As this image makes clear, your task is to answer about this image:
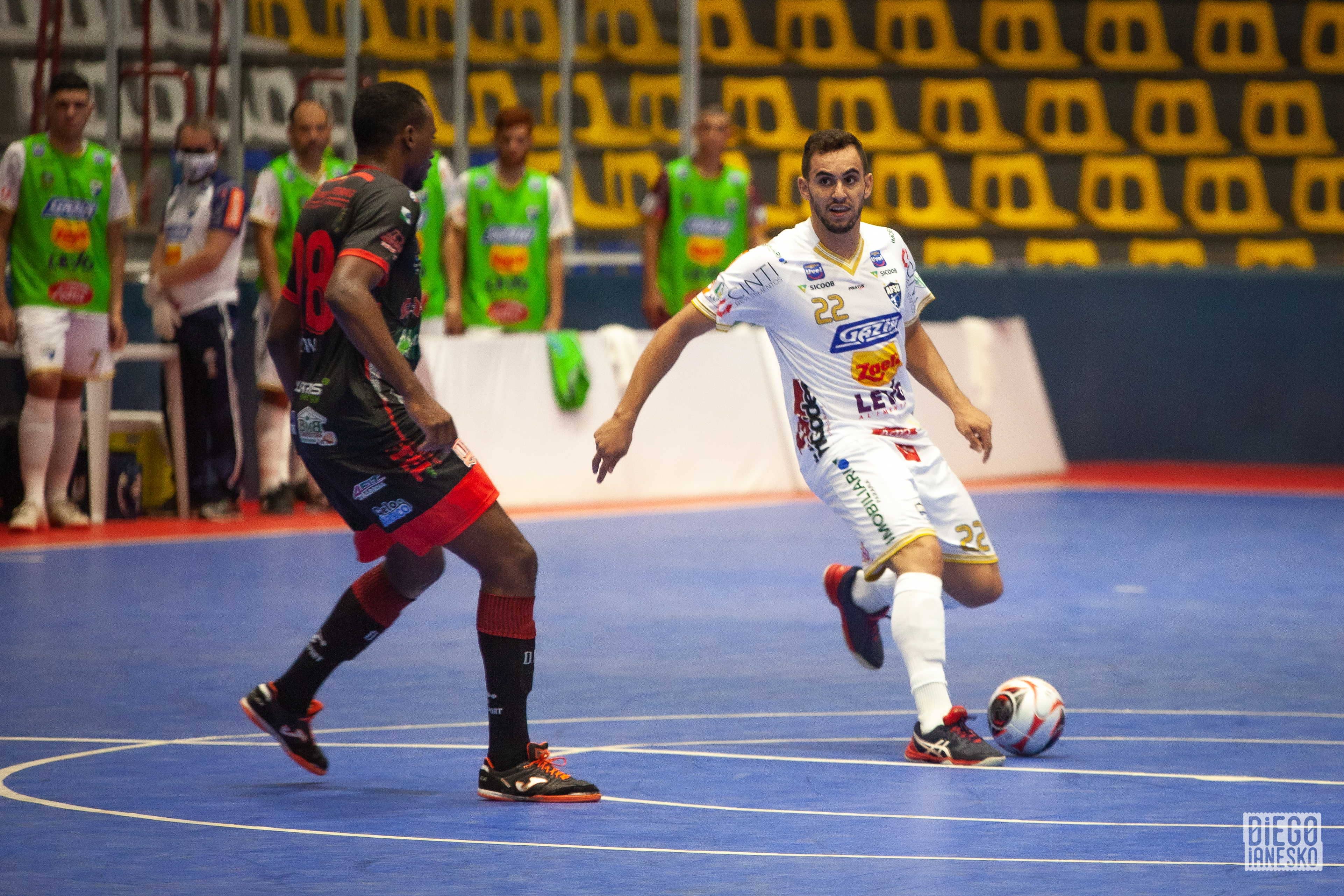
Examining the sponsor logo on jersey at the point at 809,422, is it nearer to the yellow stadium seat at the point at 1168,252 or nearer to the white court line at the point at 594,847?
the white court line at the point at 594,847

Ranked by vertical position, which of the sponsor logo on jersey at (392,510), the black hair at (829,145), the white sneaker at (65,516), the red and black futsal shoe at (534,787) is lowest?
the white sneaker at (65,516)

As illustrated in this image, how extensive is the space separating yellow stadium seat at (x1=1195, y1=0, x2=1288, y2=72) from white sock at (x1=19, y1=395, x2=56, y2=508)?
13.1 m

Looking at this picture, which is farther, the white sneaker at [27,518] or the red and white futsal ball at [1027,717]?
the white sneaker at [27,518]

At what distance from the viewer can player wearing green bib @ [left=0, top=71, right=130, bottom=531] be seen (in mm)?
11328

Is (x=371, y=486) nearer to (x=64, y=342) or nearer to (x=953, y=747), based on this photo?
(x=953, y=747)

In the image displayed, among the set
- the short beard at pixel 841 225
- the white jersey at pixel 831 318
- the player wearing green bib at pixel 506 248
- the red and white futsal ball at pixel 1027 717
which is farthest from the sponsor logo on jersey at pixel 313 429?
the player wearing green bib at pixel 506 248

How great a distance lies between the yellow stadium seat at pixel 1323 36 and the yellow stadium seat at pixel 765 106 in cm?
535

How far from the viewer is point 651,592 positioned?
966 centimetres

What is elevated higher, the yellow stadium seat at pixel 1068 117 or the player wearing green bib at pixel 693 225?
the yellow stadium seat at pixel 1068 117

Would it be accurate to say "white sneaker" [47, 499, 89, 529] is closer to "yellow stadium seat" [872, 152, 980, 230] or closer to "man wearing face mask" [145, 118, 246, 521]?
"man wearing face mask" [145, 118, 246, 521]

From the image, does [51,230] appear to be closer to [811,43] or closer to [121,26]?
[121,26]

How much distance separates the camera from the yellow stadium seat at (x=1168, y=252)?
1919 cm

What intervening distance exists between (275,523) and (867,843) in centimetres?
812

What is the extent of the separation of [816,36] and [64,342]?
426 inches
